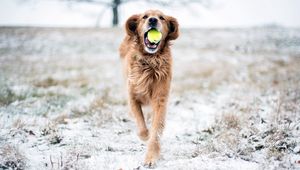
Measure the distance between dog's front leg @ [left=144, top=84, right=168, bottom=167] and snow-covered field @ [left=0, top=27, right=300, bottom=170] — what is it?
10cm

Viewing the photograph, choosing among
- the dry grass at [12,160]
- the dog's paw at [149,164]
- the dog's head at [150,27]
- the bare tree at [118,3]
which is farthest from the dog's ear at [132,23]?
the bare tree at [118,3]

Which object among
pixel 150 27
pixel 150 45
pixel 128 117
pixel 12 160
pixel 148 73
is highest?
pixel 150 27

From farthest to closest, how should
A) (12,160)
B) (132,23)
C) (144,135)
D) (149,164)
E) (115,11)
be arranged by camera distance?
1. (115,11)
2. (132,23)
3. (144,135)
4. (149,164)
5. (12,160)

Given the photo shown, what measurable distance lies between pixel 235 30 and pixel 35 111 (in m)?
15.5

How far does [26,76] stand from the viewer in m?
9.88

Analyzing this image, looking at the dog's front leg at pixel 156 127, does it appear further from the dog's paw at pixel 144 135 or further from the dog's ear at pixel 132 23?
the dog's ear at pixel 132 23

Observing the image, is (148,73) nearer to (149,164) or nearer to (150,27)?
(150,27)

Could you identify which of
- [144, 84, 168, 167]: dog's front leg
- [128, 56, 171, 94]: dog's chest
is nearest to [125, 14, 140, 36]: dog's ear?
[128, 56, 171, 94]: dog's chest

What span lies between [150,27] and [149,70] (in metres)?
0.55

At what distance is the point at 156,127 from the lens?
4.39m

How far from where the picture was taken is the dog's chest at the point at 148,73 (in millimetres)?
4754

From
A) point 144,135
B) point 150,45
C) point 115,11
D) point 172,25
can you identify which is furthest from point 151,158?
point 115,11

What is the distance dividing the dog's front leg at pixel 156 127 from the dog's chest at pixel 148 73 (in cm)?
21

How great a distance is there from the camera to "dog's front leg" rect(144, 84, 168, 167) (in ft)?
12.9
